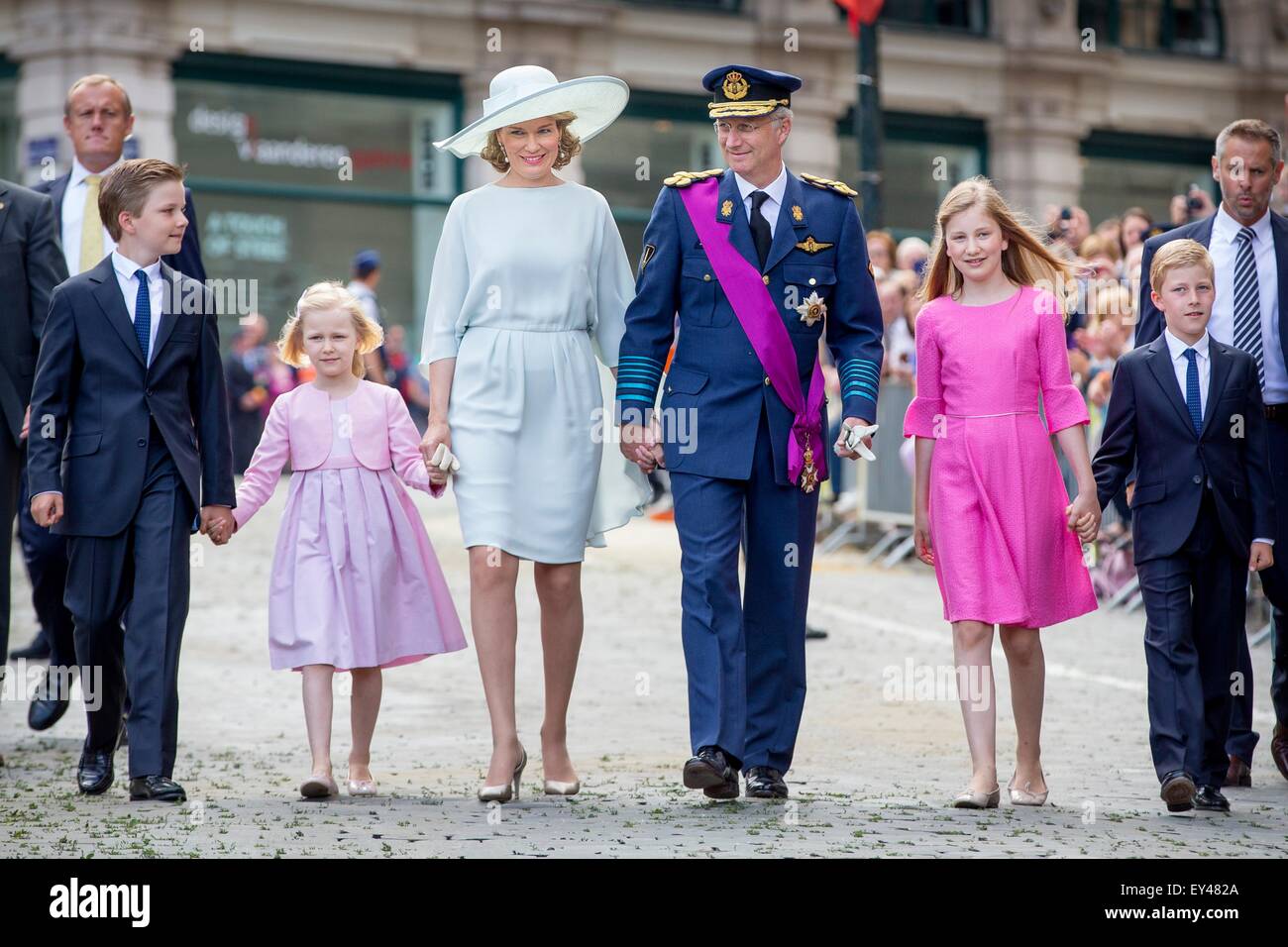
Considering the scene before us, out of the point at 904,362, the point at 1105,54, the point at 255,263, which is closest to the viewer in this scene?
the point at 904,362

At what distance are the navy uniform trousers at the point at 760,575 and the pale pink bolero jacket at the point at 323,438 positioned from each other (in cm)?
96

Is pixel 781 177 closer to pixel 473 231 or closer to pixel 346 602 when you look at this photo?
pixel 473 231

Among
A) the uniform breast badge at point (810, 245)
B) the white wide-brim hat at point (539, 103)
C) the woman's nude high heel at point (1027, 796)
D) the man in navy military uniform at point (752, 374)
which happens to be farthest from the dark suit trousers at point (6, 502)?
the woman's nude high heel at point (1027, 796)

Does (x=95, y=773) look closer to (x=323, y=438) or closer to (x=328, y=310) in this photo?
(x=323, y=438)

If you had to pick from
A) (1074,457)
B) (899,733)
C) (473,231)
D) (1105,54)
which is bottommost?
(899,733)

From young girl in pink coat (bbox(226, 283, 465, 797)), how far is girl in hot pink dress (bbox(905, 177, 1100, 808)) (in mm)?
1602

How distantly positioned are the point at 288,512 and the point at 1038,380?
8.04 feet

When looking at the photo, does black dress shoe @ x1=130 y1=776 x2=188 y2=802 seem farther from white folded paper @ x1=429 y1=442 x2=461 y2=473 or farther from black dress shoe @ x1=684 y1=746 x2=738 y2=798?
black dress shoe @ x1=684 y1=746 x2=738 y2=798

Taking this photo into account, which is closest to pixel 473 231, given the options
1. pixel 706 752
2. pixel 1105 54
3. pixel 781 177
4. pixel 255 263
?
pixel 781 177

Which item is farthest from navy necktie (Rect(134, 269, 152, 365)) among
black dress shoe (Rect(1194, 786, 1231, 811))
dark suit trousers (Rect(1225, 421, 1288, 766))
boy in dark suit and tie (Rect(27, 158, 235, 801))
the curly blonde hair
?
dark suit trousers (Rect(1225, 421, 1288, 766))

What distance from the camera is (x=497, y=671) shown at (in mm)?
6660

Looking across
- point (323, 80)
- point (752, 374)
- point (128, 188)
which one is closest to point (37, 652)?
point (128, 188)

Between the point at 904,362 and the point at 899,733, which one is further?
the point at 904,362

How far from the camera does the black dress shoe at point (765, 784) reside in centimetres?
655
